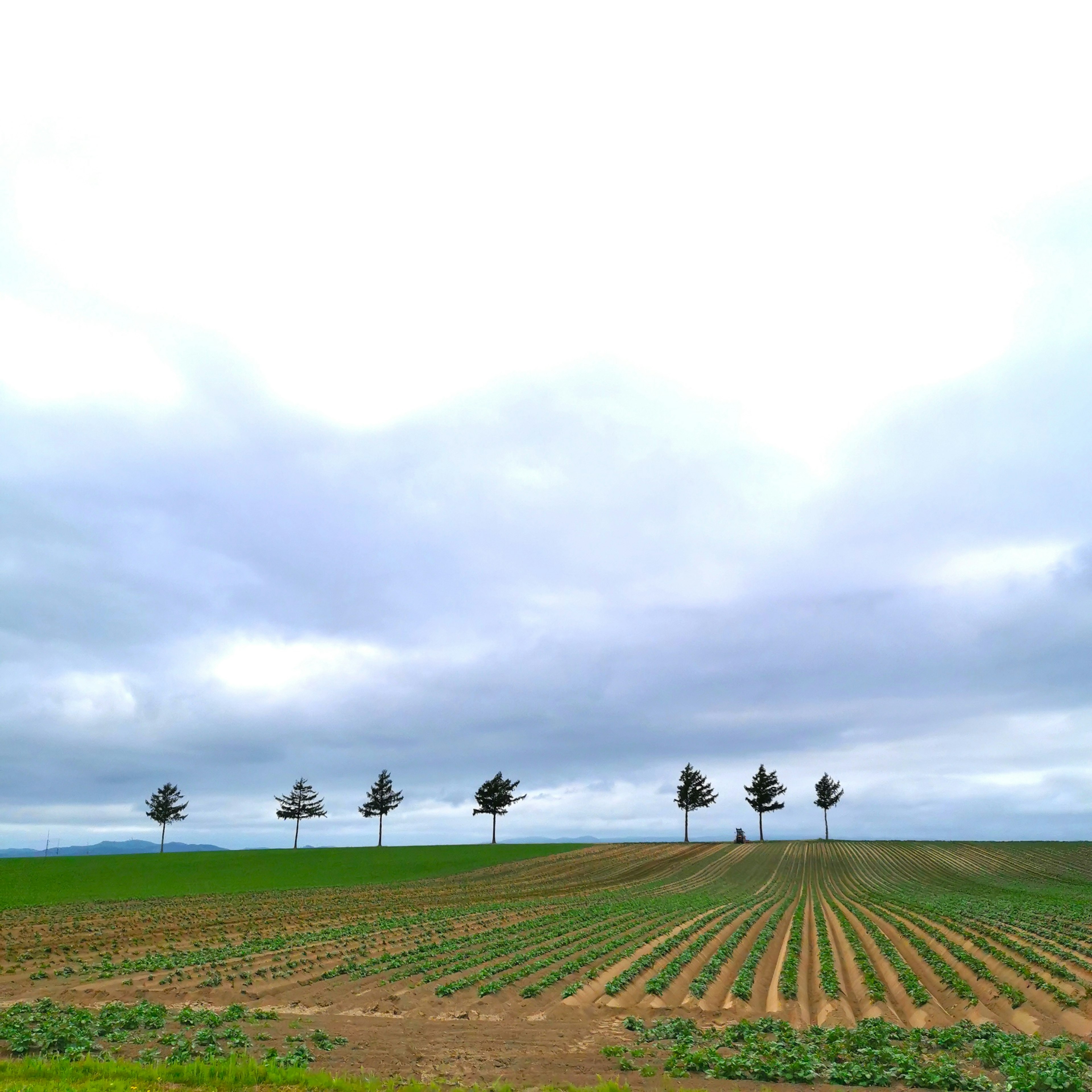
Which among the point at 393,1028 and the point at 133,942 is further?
the point at 133,942

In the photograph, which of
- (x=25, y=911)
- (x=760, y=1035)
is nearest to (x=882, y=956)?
(x=760, y=1035)

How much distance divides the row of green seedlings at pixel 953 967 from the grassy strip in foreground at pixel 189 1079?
11.6 meters

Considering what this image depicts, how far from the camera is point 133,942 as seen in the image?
3034 cm

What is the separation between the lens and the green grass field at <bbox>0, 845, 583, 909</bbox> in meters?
53.8

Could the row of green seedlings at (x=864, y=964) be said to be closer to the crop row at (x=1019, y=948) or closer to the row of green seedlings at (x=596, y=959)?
the crop row at (x=1019, y=948)

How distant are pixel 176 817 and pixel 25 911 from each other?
8005 cm

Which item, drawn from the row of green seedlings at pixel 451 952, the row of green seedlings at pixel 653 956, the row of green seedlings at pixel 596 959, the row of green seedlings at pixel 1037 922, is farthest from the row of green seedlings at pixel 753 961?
the row of green seedlings at pixel 1037 922

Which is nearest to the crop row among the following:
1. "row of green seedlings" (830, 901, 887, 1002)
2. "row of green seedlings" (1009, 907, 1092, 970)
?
"row of green seedlings" (1009, 907, 1092, 970)

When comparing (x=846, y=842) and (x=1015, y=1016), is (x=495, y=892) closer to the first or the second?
(x=1015, y=1016)

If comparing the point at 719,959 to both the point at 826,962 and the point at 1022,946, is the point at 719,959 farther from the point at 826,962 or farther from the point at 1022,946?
the point at 1022,946

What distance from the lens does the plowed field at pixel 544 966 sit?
16.5 m

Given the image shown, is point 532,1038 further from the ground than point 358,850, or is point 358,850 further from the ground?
point 532,1038

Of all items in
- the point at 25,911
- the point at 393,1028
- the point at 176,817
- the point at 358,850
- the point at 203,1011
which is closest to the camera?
the point at 393,1028

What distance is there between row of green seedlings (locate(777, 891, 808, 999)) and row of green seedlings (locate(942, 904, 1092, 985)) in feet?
21.0
